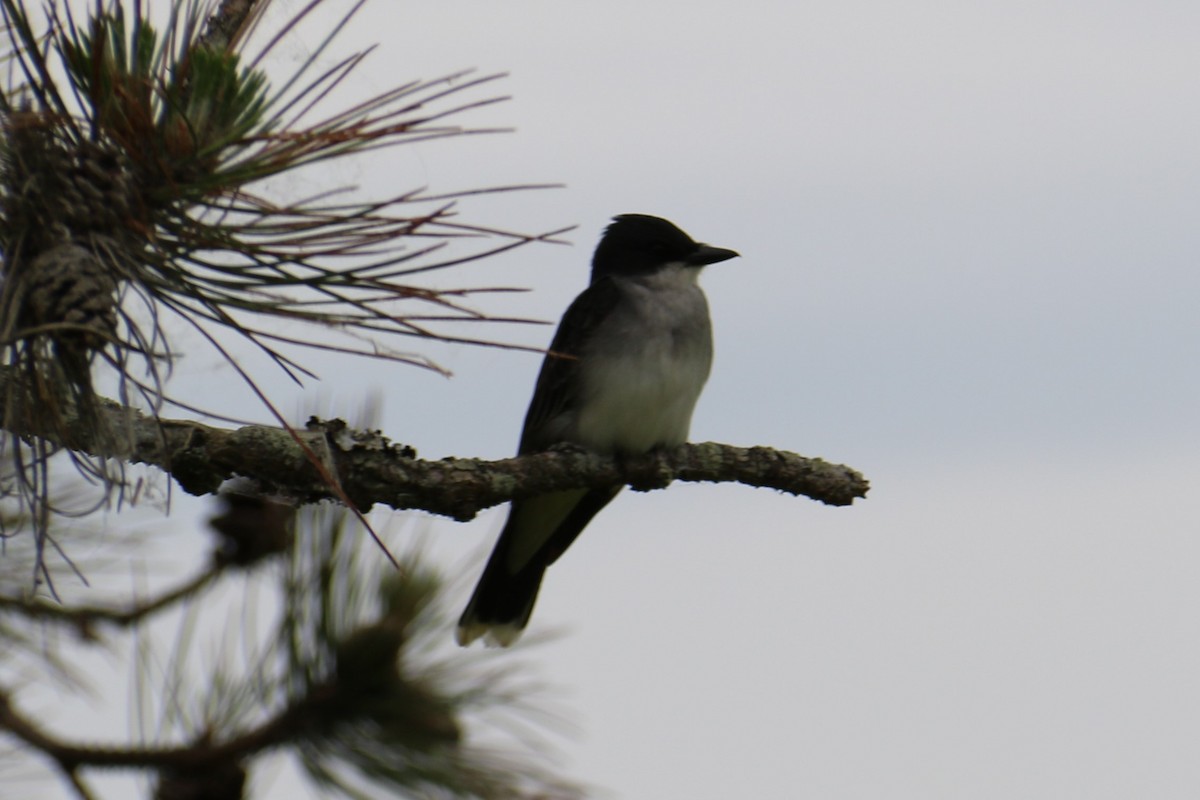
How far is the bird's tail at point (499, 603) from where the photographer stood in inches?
262

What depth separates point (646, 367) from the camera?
6004mm

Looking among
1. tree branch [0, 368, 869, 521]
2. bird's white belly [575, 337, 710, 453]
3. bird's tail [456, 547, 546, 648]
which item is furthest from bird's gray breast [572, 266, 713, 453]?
tree branch [0, 368, 869, 521]

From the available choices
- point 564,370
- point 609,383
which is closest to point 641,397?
point 609,383

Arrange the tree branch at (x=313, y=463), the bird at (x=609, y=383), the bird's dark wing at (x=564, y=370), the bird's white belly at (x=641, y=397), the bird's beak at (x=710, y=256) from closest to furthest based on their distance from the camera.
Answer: the tree branch at (x=313, y=463), the bird's white belly at (x=641, y=397), the bird at (x=609, y=383), the bird's dark wing at (x=564, y=370), the bird's beak at (x=710, y=256)

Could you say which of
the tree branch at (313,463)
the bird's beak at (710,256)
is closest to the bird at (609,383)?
the bird's beak at (710,256)

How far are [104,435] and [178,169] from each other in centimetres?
47

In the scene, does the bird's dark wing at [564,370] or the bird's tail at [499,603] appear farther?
the bird's tail at [499,603]

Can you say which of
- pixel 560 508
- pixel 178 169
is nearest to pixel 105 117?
pixel 178 169

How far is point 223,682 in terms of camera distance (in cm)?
327

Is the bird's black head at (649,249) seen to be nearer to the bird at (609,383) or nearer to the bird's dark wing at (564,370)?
the bird at (609,383)

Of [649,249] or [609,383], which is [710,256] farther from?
[609,383]

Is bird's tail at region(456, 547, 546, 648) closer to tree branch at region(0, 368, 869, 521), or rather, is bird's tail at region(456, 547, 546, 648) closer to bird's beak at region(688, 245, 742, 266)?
bird's beak at region(688, 245, 742, 266)

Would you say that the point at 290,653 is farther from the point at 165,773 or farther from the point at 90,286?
the point at 90,286

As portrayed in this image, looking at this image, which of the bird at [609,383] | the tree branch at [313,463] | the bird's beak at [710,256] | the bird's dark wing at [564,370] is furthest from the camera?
the bird's beak at [710,256]
